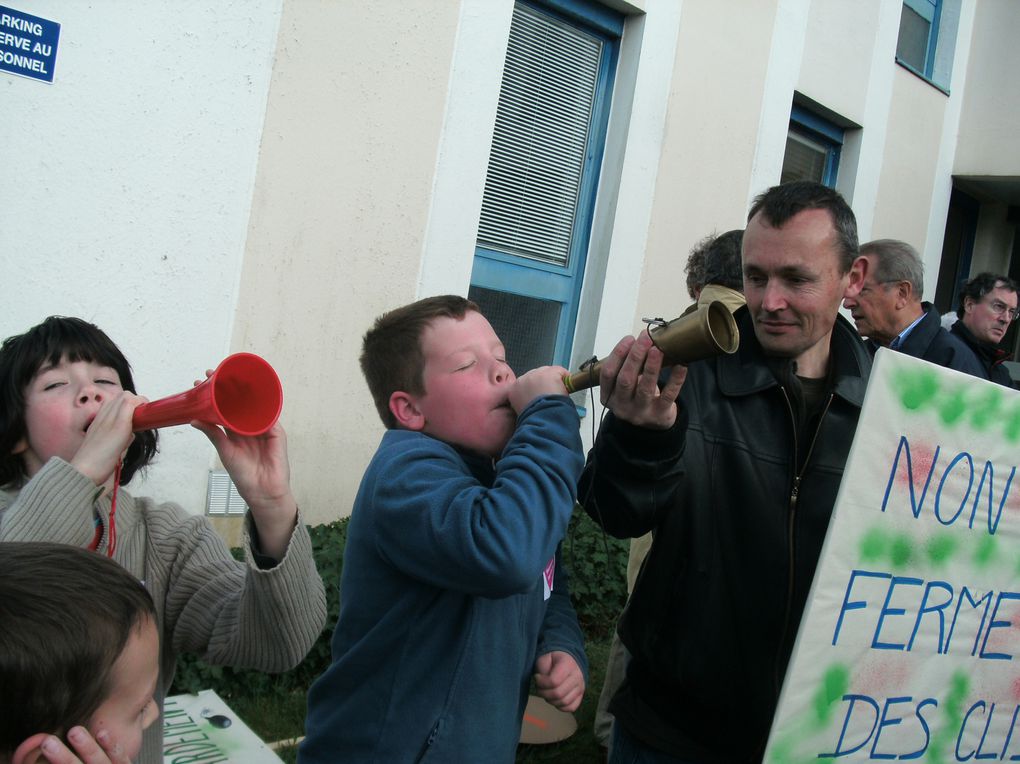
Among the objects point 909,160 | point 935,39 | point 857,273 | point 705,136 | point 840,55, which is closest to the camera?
point 857,273

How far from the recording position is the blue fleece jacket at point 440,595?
1585 mm

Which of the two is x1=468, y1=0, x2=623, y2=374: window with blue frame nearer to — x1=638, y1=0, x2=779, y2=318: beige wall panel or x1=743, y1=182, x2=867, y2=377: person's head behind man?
x1=638, y1=0, x2=779, y2=318: beige wall panel

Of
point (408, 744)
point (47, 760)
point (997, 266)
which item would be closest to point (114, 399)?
point (47, 760)

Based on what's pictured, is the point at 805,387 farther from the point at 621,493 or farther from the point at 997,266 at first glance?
the point at 997,266

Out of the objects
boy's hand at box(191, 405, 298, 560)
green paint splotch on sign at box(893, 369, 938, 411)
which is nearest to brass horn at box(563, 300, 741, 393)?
green paint splotch on sign at box(893, 369, 938, 411)

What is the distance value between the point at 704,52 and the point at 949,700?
18.5 ft

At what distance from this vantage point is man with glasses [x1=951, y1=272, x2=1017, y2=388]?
586 cm

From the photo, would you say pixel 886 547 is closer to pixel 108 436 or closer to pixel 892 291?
pixel 108 436

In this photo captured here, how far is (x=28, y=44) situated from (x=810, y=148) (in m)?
6.68

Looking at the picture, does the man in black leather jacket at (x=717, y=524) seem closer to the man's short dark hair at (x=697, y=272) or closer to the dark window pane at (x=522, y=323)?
the man's short dark hair at (x=697, y=272)

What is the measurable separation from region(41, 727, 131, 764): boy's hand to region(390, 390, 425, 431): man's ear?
804 mm

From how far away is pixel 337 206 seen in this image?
4.93m

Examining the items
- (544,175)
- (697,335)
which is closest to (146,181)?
(544,175)

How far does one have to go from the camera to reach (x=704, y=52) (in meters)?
6.81
